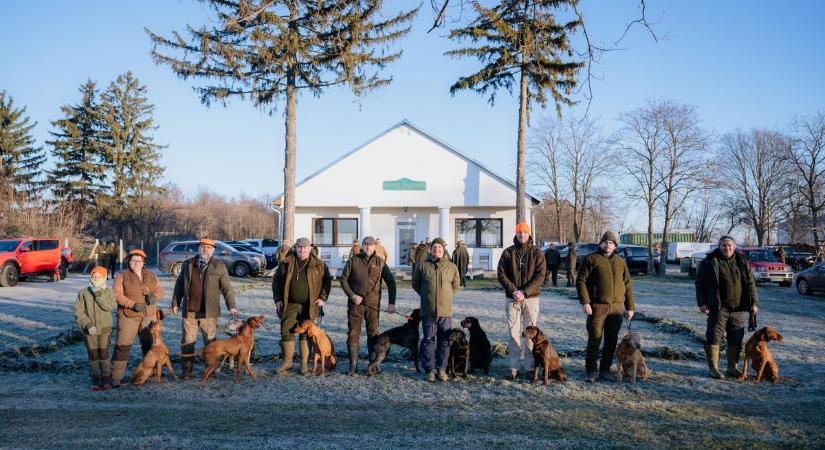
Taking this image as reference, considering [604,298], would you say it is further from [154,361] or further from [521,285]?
[154,361]

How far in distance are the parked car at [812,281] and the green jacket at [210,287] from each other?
18790 mm

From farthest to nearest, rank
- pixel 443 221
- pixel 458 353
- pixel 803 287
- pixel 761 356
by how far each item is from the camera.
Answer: pixel 443 221, pixel 803 287, pixel 458 353, pixel 761 356

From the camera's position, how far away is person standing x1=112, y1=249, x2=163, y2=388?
269 inches

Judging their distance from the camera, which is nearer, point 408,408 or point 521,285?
point 408,408

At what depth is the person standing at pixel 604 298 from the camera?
22.9 ft

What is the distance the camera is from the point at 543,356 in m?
6.89

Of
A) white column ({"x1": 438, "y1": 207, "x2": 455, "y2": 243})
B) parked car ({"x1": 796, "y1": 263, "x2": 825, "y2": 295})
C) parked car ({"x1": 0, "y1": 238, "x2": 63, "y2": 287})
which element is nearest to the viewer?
parked car ({"x1": 796, "y1": 263, "x2": 825, "y2": 295})

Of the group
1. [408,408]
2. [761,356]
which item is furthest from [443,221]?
[408,408]

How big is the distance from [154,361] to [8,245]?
17192mm

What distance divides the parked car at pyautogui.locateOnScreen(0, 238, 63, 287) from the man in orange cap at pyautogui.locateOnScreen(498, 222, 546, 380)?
61.1ft

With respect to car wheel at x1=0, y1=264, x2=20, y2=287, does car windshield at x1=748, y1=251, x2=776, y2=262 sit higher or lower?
higher

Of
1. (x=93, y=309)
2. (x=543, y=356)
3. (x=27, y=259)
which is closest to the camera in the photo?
(x=93, y=309)

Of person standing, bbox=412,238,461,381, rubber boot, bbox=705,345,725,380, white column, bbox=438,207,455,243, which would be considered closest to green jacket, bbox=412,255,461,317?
→ person standing, bbox=412,238,461,381

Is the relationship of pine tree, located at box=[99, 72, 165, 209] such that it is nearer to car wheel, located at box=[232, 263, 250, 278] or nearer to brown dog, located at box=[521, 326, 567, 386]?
car wheel, located at box=[232, 263, 250, 278]
